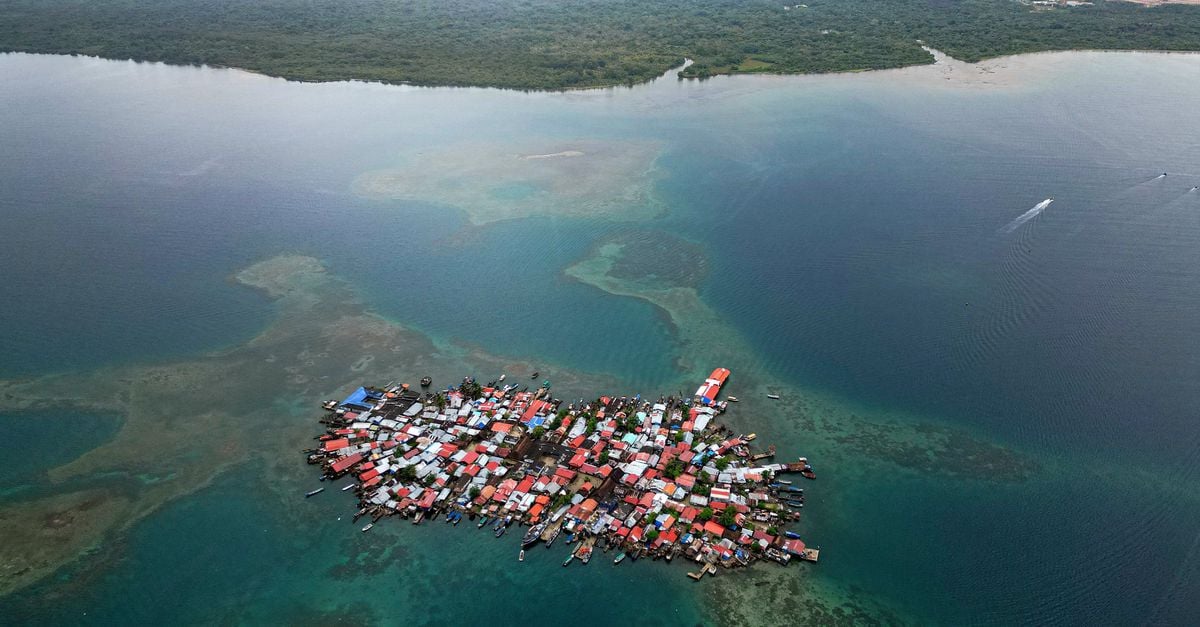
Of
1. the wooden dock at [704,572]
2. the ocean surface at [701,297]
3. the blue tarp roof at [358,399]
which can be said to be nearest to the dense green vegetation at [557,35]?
the ocean surface at [701,297]

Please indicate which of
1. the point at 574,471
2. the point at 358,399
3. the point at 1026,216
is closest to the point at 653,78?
the point at 1026,216

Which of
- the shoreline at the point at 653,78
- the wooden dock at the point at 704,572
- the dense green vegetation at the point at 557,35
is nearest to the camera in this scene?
the wooden dock at the point at 704,572

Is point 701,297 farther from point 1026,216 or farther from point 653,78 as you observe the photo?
point 653,78

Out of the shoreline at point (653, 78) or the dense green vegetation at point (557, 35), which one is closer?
the shoreline at point (653, 78)

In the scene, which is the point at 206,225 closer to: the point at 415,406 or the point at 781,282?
the point at 415,406

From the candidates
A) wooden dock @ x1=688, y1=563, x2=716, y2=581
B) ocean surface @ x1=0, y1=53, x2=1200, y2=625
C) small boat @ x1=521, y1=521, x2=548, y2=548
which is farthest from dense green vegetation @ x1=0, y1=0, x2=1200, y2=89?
wooden dock @ x1=688, y1=563, x2=716, y2=581

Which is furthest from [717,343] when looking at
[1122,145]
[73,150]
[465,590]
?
[73,150]

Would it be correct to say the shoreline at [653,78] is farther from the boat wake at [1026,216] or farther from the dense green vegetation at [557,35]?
the boat wake at [1026,216]
